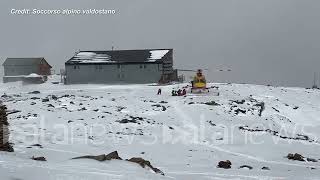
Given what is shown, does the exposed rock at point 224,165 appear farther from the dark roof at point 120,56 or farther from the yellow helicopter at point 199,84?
the dark roof at point 120,56

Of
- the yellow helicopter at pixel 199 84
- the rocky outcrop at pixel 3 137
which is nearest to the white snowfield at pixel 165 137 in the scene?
the rocky outcrop at pixel 3 137

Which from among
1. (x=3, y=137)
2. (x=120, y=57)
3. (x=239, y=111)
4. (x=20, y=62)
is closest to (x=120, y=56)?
(x=120, y=57)

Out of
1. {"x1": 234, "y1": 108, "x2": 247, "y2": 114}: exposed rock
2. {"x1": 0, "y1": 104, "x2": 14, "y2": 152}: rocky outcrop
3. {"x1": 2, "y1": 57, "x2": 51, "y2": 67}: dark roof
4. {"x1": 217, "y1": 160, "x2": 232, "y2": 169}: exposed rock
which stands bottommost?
{"x1": 217, "y1": 160, "x2": 232, "y2": 169}: exposed rock

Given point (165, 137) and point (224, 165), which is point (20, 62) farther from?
point (224, 165)

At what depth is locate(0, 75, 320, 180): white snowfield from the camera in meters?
12.8

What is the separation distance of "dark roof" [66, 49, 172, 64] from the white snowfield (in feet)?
57.2

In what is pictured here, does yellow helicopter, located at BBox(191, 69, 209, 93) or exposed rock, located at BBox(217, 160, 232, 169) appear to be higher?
yellow helicopter, located at BBox(191, 69, 209, 93)

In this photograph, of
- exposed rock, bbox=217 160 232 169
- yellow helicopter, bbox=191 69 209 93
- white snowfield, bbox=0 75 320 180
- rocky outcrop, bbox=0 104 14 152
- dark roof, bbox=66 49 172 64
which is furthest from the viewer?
dark roof, bbox=66 49 172 64

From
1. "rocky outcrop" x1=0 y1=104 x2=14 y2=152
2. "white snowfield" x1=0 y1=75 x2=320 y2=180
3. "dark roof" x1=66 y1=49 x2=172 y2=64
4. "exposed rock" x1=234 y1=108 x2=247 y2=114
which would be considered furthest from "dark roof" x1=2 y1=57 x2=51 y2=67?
"rocky outcrop" x1=0 y1=104 x2=14 y2=152

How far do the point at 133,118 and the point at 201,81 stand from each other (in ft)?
58.9

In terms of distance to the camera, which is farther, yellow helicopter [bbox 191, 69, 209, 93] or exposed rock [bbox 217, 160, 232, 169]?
yellow helicopter [bbox 191, 69, 209, 93]

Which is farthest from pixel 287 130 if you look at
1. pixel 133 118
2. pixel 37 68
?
pixel 37 68

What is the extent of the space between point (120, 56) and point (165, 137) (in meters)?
41.1

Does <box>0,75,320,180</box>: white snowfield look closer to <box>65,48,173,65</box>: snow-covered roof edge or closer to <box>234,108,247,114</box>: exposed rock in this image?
<box>234,108,247,114</box>: exposed rock
